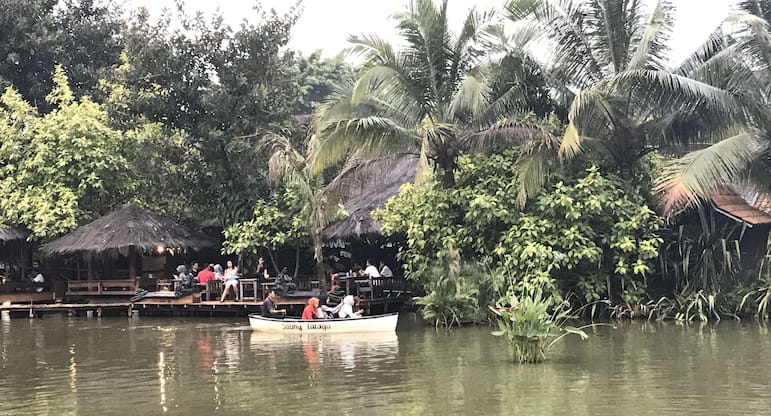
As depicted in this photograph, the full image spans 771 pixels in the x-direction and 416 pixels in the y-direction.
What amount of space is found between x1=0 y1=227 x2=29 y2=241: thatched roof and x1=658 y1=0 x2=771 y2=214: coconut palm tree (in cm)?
1739

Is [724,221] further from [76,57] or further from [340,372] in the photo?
[76,57]

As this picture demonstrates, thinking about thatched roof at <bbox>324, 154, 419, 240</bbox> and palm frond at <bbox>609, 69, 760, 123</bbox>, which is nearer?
palm frond at <bbox>609, 69, 760, 123</bbox>

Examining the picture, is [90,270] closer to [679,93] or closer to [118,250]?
[118,250]

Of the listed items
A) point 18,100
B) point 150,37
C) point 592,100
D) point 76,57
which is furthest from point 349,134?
point 76,57

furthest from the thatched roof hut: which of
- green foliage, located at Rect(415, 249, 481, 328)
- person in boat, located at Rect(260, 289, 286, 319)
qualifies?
green foliage, located at Rect(415, 249, 481, 328)

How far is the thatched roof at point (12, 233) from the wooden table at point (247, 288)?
7462mm

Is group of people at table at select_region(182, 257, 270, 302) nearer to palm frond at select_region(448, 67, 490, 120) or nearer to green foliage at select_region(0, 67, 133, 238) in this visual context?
green foliage at select_region(0, 67, 133, 238)

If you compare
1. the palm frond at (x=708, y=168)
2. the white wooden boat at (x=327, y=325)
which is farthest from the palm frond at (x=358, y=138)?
the palm frond at (x=708, y=168)

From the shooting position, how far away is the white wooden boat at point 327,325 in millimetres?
15562

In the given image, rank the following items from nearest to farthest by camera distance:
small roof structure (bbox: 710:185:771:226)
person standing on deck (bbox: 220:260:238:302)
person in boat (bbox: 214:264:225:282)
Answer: small roof structure (bbox: 710:185:771:226) < person standing on deck (bbox: 220:260:238:302) < person in boat (bbox: 214:264:225:282)

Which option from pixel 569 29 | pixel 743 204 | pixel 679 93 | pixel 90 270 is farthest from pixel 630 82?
pixel 90 270

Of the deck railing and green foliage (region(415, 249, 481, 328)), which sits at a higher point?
the deck railing

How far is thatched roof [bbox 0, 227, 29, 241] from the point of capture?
2264cm

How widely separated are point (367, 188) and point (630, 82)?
8.98 m
